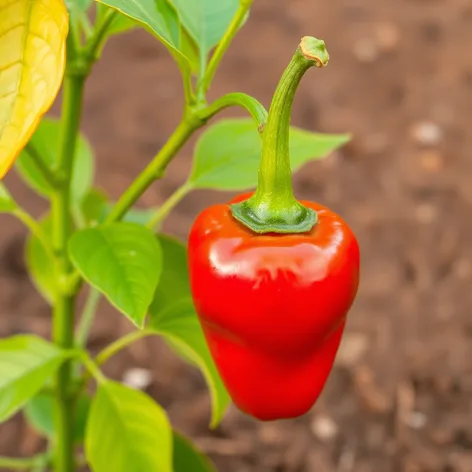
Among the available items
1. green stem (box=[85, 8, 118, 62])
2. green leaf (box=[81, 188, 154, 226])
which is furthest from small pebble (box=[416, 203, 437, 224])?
green stem (box=[85, 8, 118, 62])

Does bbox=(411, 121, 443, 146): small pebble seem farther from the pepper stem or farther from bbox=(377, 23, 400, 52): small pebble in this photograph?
the pepper stem

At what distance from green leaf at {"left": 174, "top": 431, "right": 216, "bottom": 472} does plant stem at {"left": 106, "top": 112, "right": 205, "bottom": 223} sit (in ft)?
1.42

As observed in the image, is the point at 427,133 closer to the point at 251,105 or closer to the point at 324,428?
the point at 324,428

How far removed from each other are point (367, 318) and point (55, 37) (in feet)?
3.99

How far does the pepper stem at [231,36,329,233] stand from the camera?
486 millimetres

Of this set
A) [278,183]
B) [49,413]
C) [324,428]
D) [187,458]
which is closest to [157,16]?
[278,183]

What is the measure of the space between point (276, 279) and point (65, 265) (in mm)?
303

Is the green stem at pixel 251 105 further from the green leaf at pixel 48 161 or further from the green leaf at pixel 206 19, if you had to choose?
the green leaf at pixel 48 161

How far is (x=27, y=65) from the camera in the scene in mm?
459

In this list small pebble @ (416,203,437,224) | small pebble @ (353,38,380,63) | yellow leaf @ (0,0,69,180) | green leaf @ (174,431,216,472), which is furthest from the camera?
small pebble @ (353,38,380,63)

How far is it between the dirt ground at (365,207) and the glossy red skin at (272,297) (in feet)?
2.62

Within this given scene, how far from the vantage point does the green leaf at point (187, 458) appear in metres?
1.01

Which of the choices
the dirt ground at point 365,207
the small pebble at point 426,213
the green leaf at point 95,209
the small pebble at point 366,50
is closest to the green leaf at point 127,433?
the green leaf at point 95,209

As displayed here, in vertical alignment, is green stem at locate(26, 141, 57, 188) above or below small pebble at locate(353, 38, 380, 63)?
above
